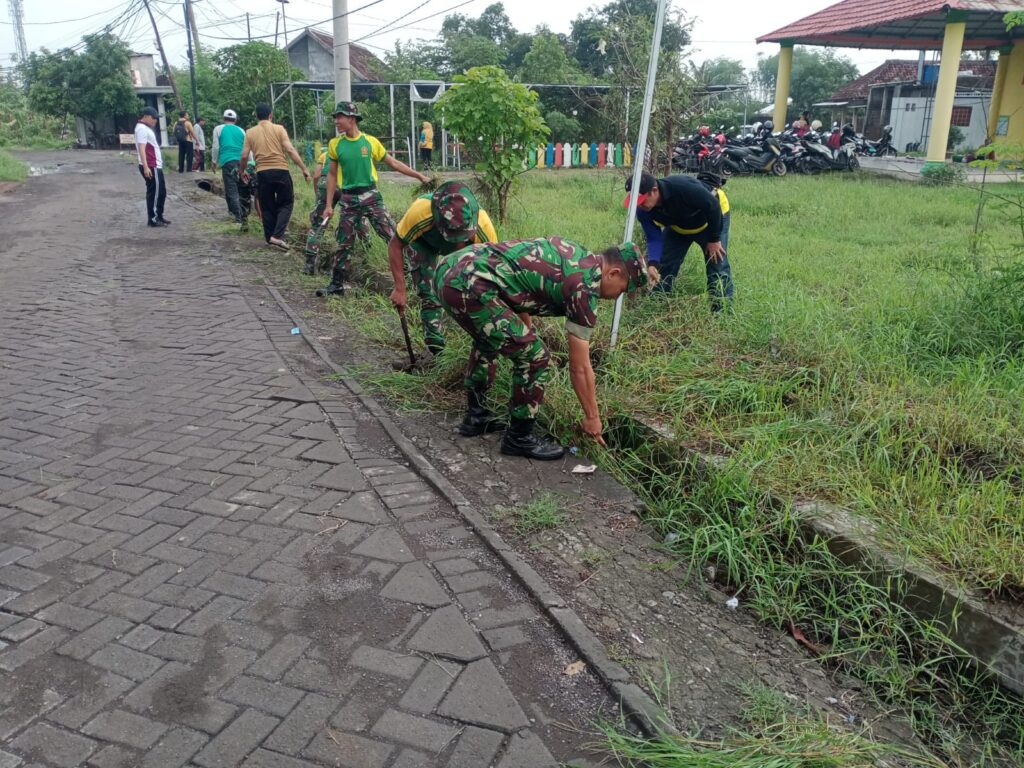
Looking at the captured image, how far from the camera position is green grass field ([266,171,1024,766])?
2727 millimetres

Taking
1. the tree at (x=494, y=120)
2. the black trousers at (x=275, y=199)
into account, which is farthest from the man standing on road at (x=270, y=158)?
the tree at (x=494, y=120)

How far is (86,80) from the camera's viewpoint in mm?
36594

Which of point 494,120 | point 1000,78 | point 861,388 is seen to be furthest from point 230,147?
point 1000,78

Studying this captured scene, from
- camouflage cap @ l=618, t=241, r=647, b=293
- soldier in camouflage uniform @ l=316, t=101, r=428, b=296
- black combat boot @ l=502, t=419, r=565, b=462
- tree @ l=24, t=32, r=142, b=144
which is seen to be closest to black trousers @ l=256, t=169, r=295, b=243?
soldier in camouflage uniform @ l=316, t=101, r=428, b=296

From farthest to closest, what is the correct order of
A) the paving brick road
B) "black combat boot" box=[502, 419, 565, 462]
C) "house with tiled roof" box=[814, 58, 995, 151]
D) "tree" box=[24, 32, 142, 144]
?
"tree" box=[24, 32, 142, 144], "house with tiled roof" box=[814, 58, 995, 151], "black combat boot" box=[502, 419, 565, 462], the paving brick road

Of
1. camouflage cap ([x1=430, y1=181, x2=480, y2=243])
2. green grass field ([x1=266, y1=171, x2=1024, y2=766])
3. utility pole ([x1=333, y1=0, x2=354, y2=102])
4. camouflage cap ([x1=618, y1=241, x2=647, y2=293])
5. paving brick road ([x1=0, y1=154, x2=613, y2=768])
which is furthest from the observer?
utility pole ([x1=333, y1=0, x2=354, y2=102])

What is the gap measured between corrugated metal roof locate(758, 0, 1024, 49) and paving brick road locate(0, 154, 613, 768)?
15.7 meters

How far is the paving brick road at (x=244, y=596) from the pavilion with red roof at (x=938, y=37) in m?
15.3

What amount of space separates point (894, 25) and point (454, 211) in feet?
56.7

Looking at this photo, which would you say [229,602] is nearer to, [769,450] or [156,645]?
[156,645]

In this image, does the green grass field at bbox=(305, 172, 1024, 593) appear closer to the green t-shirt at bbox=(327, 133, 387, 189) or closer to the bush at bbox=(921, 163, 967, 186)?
the green t-shirt at bbox=(327, 133, 387, 189)

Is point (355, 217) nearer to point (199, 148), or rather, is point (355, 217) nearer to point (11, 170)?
point (199, 148)

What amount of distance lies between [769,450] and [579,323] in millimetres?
1055

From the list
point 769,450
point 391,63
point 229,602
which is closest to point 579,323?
point 769,450
